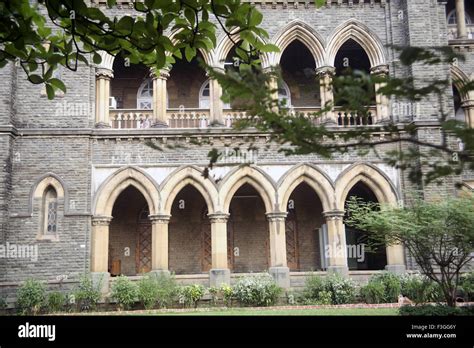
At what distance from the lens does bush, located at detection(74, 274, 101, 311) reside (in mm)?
13617

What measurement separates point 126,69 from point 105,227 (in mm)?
6288

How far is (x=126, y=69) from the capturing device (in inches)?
723

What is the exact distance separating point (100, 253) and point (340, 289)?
6840 mm

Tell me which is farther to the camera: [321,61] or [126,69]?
[126,69]

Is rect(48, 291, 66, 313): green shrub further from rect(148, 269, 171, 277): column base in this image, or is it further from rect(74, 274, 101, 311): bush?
rect(148, 269, 171, 277): column base

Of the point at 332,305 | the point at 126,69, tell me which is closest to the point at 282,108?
the point at 332,305

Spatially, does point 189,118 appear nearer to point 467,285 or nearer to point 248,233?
point 248,233

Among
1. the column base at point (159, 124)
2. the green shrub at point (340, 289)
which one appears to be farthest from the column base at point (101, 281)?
the green shrub at point (340, 289)

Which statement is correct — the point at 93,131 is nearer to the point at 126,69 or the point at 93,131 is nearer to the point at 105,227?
the point at 105,227

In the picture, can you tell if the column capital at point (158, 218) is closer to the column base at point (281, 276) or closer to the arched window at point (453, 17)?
the column base at point (281, 276)

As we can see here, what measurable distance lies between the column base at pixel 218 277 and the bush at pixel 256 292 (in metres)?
0.73

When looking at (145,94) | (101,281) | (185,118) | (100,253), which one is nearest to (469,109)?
(185,118)

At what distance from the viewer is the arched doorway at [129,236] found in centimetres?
1770
